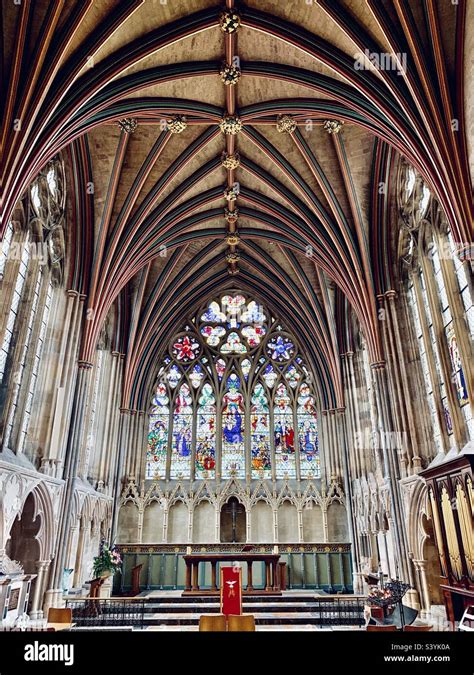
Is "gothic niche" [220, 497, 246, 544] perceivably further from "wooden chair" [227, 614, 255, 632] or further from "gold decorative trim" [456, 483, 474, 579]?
"wooden chair" [227, 614, 255, 632]

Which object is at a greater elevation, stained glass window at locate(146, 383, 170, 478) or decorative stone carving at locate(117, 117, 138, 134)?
decorative stone carving at locate(117, 117, 138, 134)

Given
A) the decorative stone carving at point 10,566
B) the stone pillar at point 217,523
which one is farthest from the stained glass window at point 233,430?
the decorative stone carving at point 10,566

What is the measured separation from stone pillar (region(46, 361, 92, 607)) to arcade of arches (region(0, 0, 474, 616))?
0.24 ft

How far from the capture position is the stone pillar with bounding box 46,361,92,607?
1335cm

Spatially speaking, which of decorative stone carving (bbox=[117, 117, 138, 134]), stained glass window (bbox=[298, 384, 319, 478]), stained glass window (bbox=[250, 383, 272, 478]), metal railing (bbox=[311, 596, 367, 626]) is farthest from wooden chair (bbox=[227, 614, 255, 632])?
stained glass window (bbox=[298, 384, 319, 478])

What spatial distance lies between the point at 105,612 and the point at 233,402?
40.8 ft

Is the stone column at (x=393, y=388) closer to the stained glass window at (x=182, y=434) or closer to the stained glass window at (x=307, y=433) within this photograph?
the stained glass window at (x=307, y=433)

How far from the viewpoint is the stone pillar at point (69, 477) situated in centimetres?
1335

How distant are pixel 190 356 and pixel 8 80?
16.7 metres

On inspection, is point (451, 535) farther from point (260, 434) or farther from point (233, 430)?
point (233, 430)

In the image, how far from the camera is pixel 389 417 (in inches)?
607

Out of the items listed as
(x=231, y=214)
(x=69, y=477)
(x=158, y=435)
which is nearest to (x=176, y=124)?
(x=231, y=214)

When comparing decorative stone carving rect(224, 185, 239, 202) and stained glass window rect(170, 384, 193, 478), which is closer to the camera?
decorative stone carving rect(224, 185, 239, 202)
